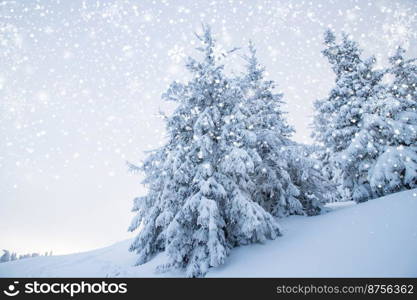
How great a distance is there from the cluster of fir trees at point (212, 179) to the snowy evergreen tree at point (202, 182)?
4 centimetres

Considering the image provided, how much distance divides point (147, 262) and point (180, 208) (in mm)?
4114

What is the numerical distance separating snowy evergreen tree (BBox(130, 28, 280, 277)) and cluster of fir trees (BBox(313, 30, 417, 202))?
687cm

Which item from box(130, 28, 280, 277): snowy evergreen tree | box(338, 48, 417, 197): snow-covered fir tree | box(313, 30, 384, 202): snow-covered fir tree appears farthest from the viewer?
box(313, 30, 384, 202): snow-covered fir tree

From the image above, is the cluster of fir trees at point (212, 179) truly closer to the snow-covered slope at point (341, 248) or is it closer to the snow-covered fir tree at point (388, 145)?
the snow-covered slope at point (341, 248)

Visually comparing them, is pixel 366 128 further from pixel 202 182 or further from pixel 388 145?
pixel 202 182

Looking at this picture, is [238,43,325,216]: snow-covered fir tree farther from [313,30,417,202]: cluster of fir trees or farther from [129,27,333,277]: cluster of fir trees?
[313,30,417,202]: cluster of fir trees

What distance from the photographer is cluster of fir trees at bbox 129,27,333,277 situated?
10828mm

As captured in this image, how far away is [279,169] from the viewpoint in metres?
15.7

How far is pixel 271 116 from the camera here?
17188mm

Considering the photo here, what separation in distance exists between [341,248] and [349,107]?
9.78 meters

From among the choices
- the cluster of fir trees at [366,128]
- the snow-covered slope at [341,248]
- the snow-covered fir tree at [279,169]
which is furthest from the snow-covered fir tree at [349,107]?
the snow-covered slope at [341,248]

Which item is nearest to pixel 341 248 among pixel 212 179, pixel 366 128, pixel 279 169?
pixel 212 179

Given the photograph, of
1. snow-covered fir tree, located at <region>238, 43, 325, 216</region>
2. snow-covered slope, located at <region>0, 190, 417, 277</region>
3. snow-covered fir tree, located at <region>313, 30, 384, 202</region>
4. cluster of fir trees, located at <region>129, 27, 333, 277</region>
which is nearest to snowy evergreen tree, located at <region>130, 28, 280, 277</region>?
cluster of fir trees, located at <region>129, 27, 333, 277</region>

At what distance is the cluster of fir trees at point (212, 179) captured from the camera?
10828 mm
